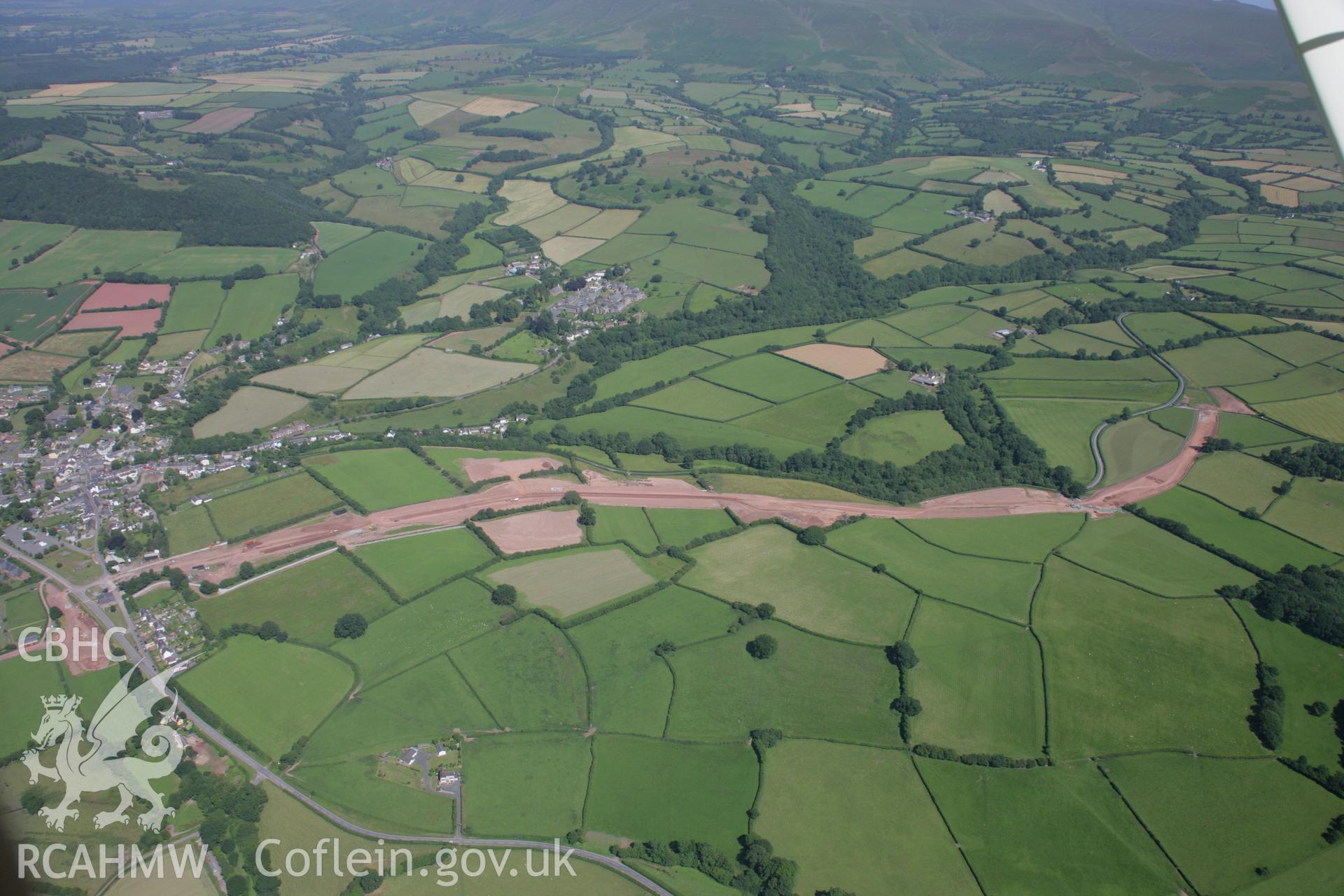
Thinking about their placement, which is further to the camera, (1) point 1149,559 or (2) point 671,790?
(1) point 1149,559

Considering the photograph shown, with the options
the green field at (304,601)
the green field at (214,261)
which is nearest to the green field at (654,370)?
the green field at (304,601)

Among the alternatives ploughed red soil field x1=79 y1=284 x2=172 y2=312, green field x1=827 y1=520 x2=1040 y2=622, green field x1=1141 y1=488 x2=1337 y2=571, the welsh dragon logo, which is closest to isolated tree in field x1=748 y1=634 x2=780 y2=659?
green field x1=827 y1=520 x2=1040 y2=622

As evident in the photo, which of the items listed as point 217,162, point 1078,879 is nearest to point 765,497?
point 1078,879

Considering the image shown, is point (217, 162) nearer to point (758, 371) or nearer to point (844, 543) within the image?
point (758, 371)

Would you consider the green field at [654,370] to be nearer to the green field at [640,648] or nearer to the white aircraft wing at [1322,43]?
the green field at [640,648]

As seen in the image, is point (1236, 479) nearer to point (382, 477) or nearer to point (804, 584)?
point (804, 584)

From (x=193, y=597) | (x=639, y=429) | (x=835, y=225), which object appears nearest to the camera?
(x=193, y=597)

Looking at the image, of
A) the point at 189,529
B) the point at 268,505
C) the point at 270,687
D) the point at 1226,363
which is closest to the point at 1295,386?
the point at 1226,363

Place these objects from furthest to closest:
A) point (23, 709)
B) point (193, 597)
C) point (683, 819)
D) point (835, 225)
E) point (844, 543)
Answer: point (835, 225) → point (844, 543) → point (193, 597) → point (23, 709) → point (683, 819)
